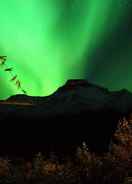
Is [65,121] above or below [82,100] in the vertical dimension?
below

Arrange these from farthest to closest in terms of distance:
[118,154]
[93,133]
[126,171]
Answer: [93,133], [118,154], [126,171]

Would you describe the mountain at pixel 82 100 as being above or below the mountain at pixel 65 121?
above

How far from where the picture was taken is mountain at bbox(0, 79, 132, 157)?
1243cm

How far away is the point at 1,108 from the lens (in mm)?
12891

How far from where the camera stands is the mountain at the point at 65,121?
40.8 ft

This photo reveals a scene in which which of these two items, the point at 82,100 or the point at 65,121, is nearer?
the point at 65,121

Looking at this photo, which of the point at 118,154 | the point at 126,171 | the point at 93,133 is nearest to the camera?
the point at 126,171

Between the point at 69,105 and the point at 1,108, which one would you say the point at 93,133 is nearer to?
the point at 69,105

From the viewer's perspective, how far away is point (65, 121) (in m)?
12.5

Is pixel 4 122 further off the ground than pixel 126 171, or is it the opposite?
pixel 4 122

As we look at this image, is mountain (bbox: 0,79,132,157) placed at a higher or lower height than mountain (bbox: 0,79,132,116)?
lower

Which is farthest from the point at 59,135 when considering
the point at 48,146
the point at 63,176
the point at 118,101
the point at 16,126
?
the point at 63,176

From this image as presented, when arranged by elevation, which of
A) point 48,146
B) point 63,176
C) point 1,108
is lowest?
point 63,176

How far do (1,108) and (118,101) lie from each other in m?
3.80
